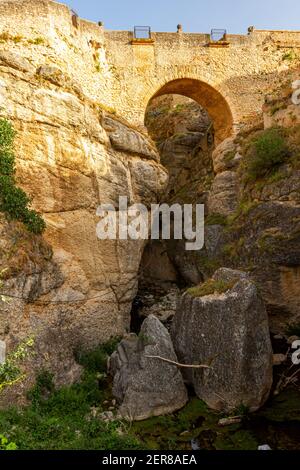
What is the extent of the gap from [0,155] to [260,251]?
9.41 m

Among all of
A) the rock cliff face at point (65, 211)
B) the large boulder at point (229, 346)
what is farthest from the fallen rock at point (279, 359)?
the rock cliff face at point (65, 211)

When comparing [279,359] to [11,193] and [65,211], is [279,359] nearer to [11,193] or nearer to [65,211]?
[65,211]

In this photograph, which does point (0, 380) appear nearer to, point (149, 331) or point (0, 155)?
point (149, 331)

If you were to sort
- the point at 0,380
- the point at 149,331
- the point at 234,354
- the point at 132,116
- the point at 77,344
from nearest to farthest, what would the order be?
the point at 0,380 → the point at 234,354 → the point at 149,331 → the point at 77,344 → the point at 132,116

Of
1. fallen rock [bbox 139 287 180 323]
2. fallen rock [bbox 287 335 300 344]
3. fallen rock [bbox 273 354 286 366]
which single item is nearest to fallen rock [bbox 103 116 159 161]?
fallen rock [bbox 139 287 180 323]

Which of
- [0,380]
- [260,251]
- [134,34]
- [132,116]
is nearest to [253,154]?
[260,251]

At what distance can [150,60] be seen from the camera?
1959cm

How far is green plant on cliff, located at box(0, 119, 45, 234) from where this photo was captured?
39.9 feet

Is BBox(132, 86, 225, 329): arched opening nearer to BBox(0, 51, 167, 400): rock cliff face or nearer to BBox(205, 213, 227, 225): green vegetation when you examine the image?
BBox(205, 213, 227, 225): green vegetation

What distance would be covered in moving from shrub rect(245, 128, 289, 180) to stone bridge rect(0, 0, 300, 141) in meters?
4.96

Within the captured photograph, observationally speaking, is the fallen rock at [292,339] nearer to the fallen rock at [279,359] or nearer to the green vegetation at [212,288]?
the fallen rock at [279,359]

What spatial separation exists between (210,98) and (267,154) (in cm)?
731

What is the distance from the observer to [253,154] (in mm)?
16609

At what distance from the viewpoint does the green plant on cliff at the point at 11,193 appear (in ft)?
39.9
